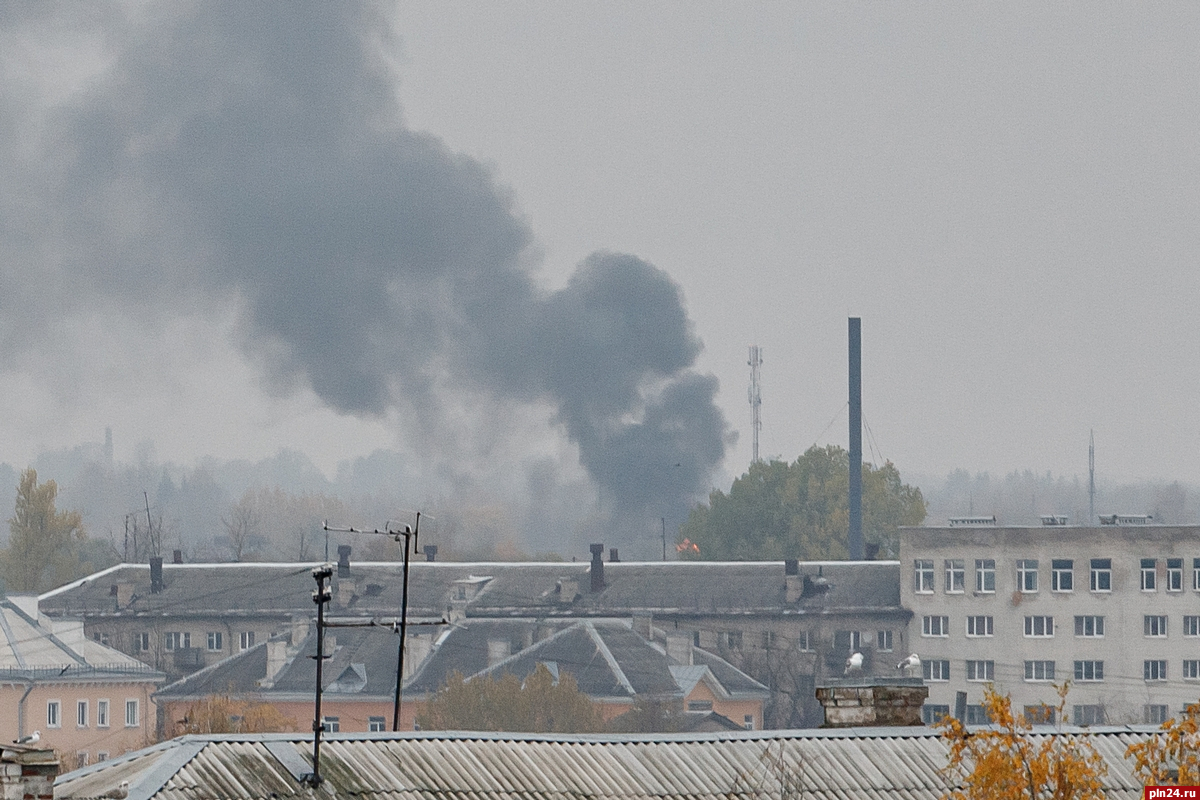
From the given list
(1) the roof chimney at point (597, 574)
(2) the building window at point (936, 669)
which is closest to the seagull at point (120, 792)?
(2) the building window at point (936, 669)

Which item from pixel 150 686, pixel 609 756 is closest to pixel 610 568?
pixel 150 686

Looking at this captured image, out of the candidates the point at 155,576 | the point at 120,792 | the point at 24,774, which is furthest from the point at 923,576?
the point at 24,774

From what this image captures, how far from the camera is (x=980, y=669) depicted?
10262 centimetres

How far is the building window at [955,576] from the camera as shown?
338 ft

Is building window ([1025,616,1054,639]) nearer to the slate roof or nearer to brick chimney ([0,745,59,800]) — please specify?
the slate roof

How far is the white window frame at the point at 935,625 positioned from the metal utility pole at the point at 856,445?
24.5 metres

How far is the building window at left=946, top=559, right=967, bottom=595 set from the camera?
103m

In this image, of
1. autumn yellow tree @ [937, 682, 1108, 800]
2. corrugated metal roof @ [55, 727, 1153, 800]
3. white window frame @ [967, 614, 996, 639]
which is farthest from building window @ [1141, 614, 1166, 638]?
autumn yellow tree @ [937, 682, 1108, 800]

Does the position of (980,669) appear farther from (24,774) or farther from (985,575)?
(24,774)

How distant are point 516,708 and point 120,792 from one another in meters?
60.4

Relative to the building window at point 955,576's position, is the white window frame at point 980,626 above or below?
below

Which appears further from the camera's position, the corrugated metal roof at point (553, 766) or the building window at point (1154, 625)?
the building window at point (1154, 625)

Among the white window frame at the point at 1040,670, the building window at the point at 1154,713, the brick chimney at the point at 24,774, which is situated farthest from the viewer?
the white window frame at the point at 1040,670

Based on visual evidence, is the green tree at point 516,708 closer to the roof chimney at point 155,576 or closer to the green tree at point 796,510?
the roof chimney at point 155,576
